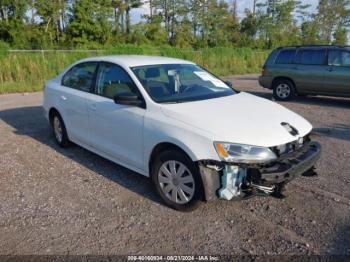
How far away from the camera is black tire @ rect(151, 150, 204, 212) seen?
322cm

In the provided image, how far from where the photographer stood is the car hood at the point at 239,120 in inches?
123

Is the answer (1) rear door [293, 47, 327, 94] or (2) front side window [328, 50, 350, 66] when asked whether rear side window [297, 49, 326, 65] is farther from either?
(2) front side window [328, 50, 350, 66]

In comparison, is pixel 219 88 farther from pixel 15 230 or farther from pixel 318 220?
pixel 15 230

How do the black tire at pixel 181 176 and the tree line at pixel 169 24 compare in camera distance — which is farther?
the tree line at pixel 169 24

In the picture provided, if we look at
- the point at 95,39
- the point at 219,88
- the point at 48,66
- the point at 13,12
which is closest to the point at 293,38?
the point at 95,39

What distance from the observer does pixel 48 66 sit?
15969mm

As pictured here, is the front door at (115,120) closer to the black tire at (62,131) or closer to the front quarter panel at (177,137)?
the front quarter panel at (177,137)

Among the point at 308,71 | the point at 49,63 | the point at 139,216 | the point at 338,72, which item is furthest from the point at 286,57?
the point at 49,63

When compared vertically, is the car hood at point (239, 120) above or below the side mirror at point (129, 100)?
below

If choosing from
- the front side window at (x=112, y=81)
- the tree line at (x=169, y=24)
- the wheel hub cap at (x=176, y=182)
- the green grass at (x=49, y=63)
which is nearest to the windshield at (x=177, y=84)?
the front side window at (x=112, y=81)

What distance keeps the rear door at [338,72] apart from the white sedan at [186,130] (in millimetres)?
5719

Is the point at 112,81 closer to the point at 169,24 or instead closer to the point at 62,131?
the point at 62,131

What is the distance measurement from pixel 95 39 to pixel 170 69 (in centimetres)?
3112

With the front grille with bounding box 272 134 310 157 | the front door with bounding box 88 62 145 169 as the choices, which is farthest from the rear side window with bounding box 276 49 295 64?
the front door with bounding box 88 62 145 169
